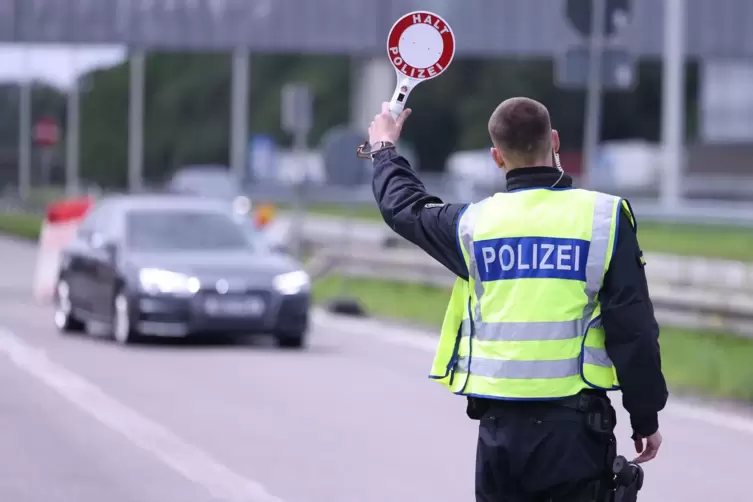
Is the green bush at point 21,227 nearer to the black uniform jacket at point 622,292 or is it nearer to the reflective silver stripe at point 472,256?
the black uniform jacket at point 622,292

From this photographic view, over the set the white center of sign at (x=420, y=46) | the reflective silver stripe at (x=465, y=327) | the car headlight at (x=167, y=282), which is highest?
the white center of sign at (x=420, y=46)

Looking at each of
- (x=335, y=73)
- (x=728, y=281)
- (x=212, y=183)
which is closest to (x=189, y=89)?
(x=335, y=73)

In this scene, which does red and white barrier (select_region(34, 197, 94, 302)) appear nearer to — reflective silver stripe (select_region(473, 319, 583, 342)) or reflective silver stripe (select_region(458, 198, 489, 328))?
reflective silver stripe (select_region(458, 198, 489, 328))

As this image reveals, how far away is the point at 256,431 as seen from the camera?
438 inches

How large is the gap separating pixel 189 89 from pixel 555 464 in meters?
126

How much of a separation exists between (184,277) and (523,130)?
1201 centimetres

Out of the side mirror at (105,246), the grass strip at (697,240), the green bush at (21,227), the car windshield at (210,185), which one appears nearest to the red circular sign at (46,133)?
the car windshield at (210,185)

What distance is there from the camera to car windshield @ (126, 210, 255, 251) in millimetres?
17734

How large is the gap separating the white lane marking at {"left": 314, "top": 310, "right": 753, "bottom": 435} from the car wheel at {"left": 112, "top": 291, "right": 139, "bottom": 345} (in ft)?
8.33

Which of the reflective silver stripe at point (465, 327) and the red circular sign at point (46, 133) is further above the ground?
the reflective silver stripe at point (465, 327)

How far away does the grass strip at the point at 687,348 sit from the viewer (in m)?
14.0

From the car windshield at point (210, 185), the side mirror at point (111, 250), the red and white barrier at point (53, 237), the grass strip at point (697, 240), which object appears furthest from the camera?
the car windshield at point (210, 185)

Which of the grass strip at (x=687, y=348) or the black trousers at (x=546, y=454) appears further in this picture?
the grass strip at (x=687, y=348)

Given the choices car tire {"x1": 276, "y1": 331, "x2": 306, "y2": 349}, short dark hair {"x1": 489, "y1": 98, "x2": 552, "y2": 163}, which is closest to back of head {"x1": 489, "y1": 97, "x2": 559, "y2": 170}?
short dark hair {"x1": 489, "y1": 98, "x2": 552, "y2": 163}
